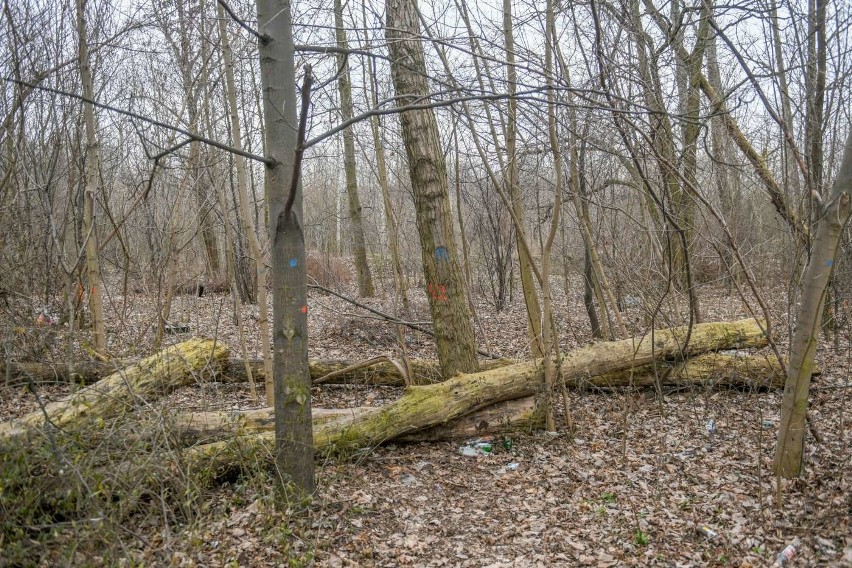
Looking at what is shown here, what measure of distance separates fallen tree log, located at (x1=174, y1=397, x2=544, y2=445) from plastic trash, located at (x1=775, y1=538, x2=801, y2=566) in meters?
2.24

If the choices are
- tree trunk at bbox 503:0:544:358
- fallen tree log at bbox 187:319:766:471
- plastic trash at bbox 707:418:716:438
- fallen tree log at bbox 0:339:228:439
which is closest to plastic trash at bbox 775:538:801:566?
fallen tree log at bbox 187:319:766:471

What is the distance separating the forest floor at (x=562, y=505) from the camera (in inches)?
121

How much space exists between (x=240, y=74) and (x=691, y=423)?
6.59m

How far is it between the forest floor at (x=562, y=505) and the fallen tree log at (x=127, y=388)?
0.28 metres

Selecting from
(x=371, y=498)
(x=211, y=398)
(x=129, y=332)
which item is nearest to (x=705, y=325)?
(x=371, y=498)

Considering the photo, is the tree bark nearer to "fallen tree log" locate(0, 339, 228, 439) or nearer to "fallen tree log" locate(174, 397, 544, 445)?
"fallen tree log" locate(0, 339, 228, 439)

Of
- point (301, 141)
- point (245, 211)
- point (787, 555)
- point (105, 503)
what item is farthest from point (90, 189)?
point (787, 555)

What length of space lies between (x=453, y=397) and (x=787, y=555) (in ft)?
8.29

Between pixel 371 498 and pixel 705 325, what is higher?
pixel 705 325

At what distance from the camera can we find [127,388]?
3975 millimetres

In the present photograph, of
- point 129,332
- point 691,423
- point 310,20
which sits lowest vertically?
point 691,423

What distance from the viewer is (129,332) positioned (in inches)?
318

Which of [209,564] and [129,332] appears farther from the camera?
[129,332]

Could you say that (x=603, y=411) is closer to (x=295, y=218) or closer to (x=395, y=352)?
(x=395, y=352)
